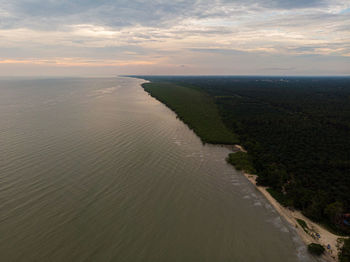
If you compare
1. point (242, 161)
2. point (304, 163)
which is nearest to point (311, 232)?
point (242, 161)

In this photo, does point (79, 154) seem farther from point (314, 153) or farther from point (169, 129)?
point (314, 153)

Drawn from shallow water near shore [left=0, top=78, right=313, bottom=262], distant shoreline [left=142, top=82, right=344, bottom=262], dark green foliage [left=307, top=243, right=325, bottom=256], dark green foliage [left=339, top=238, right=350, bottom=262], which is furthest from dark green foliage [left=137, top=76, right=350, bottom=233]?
dark green foliage [left=307, top=243, right=325, bottom=256]

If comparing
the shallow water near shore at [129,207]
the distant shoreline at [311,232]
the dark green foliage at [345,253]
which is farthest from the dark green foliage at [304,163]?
the shallow water near shore at [129,207]

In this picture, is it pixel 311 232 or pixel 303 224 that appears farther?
pixel 303 224

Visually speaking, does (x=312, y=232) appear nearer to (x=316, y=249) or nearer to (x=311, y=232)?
(x=311, y=232)

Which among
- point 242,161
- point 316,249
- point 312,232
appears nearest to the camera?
point 316,249

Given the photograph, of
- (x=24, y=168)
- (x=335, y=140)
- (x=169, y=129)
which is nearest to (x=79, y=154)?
(x=24, y=168)

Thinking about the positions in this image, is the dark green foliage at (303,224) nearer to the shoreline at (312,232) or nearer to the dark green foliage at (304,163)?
the shoreline at (312,232)
